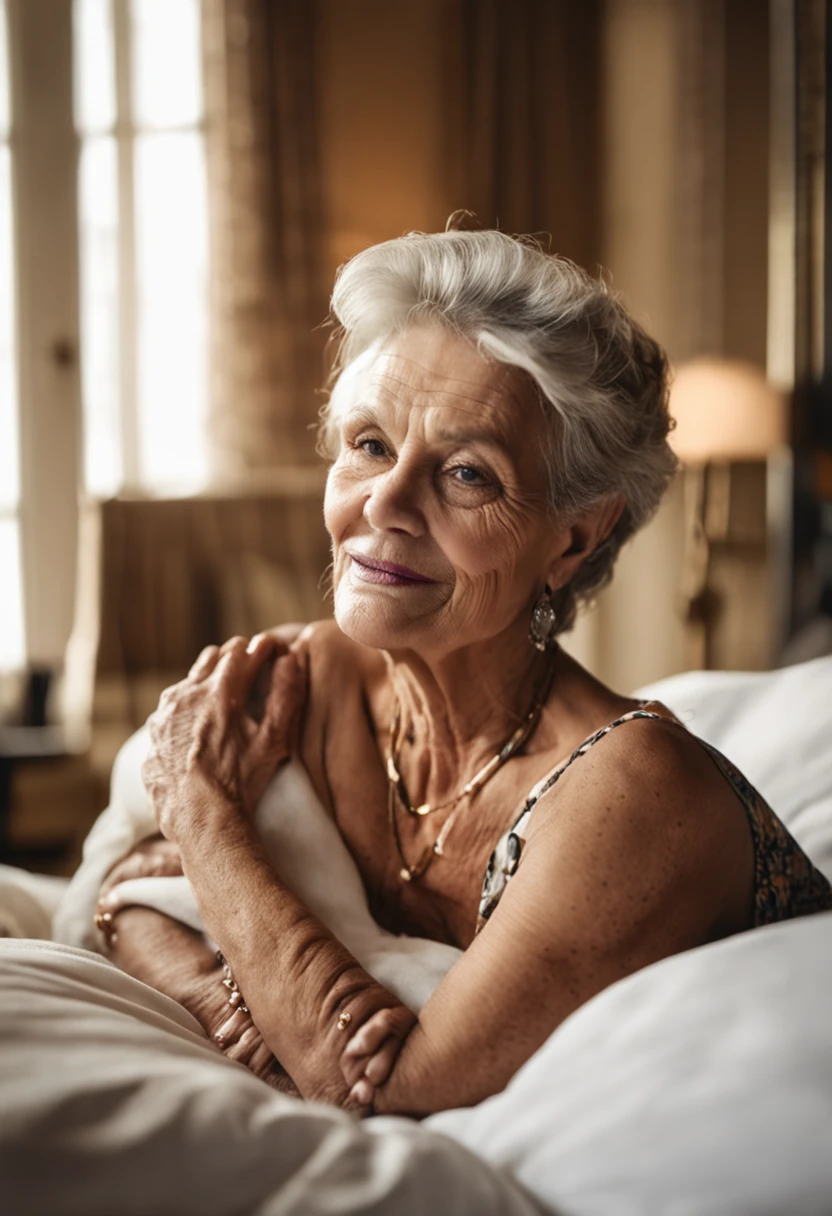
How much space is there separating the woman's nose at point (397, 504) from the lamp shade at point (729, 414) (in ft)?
7.89

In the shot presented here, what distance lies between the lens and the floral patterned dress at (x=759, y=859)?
3.60 ft

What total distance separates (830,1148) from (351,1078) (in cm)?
48

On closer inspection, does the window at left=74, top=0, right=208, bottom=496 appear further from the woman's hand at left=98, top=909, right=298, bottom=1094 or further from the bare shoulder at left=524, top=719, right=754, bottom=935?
the bare shoulder at left=524, top=719, right=754, bottom=935

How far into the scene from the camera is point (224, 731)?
130 cm

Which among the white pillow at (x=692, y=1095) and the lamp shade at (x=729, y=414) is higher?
the lamp shade at (x=729, y=414)

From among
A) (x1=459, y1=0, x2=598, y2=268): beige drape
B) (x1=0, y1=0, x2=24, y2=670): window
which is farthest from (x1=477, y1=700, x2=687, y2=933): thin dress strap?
(x1=0, y1=0, x2=24, y2=670): window

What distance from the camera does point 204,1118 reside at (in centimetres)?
70

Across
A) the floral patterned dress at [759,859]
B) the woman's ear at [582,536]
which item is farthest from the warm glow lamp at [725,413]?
the floral patterned dress at [759,859]

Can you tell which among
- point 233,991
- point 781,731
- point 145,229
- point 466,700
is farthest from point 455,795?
point 145,229

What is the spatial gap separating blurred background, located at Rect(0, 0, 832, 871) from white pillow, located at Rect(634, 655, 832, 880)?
Answer: 2336 millimetres

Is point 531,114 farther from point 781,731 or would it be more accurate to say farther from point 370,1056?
point 370,1056

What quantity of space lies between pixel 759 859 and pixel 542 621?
1.20 feet

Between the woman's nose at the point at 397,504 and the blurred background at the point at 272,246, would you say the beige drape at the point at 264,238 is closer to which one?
the blurred background at the point at 272,246

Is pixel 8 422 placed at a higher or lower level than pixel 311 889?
higher
